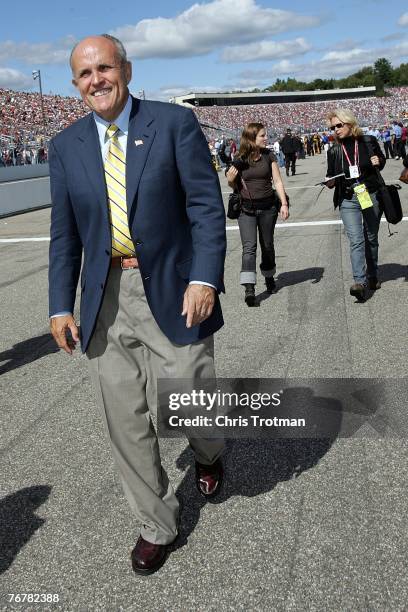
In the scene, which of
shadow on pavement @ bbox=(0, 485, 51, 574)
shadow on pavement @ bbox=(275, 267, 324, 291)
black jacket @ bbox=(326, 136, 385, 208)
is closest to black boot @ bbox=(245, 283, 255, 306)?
shadow on pavement @ bbox=(275, 267, 324, 291)

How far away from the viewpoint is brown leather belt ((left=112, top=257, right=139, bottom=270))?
2494 millimetres

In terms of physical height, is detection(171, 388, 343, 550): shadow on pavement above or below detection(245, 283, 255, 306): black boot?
below

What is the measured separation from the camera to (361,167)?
20.5 ft

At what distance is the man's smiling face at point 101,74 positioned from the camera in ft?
7.63

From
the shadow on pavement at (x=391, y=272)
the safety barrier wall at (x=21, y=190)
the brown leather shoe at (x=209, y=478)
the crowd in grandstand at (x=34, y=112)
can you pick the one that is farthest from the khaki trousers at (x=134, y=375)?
the crowd in grandstand at (x=34, y=112)

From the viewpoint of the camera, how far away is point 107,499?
3117 millimetres

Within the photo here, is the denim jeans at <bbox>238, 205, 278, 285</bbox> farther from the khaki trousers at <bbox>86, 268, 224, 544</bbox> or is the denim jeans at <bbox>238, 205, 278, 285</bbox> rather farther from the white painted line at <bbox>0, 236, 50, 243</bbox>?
the white painted line at <bbox>0, 236, 50, 243</bbox>

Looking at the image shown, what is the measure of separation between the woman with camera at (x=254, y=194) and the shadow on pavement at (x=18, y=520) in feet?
12.6

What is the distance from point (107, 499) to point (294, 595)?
3.66 feet

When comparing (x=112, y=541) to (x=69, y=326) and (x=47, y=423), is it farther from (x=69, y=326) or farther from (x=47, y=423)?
(x=47, y=423)

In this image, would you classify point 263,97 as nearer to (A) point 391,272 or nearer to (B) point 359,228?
(A) point 391,272

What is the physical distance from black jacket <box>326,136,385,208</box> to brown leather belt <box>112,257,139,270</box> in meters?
4.24

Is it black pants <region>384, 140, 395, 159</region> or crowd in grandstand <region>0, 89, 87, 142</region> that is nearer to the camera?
black pants <region>384, 140, 395, 159</region>

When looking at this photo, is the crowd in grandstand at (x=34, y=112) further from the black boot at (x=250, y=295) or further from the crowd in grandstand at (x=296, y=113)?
the black boot at (x=250, y=295)
